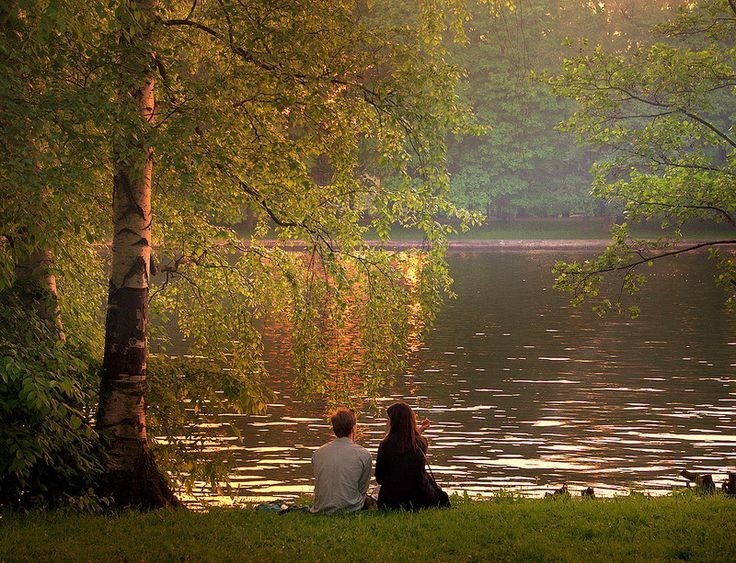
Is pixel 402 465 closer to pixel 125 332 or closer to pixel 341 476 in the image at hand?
pixel 341 476

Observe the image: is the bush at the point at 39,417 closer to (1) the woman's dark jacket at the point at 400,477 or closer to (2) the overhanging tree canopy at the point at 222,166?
(2) the overhanging tree canopy at the point at 222,166

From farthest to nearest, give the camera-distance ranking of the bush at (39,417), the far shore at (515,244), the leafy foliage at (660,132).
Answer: the far shore at (515,244) < the leafy foliage at (660,132) < the bush at (39,417)

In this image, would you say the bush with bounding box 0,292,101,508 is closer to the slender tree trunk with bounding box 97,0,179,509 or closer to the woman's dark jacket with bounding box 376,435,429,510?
the slender tree trunk with bounding box 97,0,179,509

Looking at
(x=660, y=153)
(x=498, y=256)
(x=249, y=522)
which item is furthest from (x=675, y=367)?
(x=498, y=256)

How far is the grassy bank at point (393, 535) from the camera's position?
9.51 m

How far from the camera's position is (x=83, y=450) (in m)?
11.5

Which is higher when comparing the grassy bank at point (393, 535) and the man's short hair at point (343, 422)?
the man's short hair at point (343, 422)

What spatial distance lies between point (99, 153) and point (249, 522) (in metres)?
3.82

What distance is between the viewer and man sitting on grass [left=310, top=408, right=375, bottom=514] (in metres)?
11.4

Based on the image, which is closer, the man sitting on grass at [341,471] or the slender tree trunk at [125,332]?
the man sitting on grass at [341,471]

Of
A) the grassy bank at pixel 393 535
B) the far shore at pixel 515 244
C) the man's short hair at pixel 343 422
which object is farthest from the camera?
the far shore at pixel 515 244

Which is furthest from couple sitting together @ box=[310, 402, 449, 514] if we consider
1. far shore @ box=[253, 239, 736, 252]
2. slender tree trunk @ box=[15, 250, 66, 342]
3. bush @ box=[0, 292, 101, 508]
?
far shore @ box=[253, 239, 736, 252]

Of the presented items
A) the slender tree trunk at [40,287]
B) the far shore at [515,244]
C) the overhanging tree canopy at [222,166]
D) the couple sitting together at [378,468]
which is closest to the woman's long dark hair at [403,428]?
the couple sitting together at [378,468]

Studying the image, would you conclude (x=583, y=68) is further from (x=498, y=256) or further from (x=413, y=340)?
(x=498, y=256)
